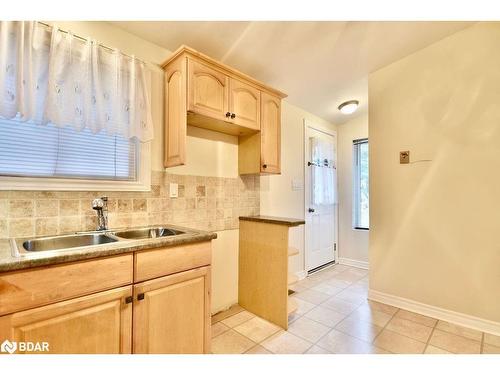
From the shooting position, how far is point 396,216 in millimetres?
2459

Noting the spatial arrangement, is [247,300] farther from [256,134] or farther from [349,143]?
[349,143]

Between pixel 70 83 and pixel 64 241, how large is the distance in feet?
3.07

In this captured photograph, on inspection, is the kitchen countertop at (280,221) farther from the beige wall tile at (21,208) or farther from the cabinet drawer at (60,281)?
the beige wall tile at (21,208)

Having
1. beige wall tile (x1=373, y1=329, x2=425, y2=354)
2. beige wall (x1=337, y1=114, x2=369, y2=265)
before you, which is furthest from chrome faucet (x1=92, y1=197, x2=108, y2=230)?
beige wall (x1=337, y1=114, x2=369, y2=265)

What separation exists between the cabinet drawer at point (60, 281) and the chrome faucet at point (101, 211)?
485 millimetres

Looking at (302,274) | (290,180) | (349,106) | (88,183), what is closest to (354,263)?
(302,274)

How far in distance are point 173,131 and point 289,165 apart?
5.49ft

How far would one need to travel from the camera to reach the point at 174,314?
4.46 feet

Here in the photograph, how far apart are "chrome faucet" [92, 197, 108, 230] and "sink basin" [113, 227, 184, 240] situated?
11 centimetres

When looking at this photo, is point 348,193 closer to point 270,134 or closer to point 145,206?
point 270,134

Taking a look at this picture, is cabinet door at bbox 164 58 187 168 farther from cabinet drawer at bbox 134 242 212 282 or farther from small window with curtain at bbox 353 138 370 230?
small window with curtain at bbox 353 138 370 230

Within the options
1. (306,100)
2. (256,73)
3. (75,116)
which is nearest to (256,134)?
(256,73)

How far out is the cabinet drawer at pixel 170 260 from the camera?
4.07 ft

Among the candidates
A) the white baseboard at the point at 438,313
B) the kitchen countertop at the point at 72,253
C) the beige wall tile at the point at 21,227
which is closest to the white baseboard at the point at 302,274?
the white baseboard at the point at 438,313
